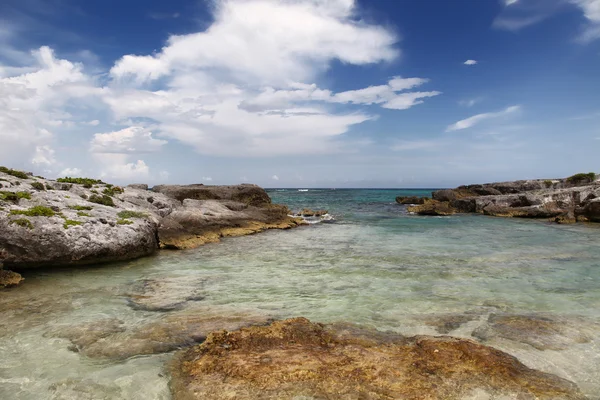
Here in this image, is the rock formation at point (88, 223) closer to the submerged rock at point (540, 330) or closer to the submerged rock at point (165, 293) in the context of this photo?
the submerged rock at point (165, 293)

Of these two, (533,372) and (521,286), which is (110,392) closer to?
(533,372)

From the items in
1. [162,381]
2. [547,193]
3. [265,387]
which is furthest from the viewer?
[547,193]

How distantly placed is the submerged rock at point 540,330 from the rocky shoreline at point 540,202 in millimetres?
32883

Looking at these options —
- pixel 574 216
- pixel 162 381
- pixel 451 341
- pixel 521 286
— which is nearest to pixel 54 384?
pixel 162 381

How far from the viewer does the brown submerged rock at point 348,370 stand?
5449 millimetres

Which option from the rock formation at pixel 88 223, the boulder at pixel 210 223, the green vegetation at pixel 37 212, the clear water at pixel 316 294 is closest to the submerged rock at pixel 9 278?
the clear water at pixel 316 294

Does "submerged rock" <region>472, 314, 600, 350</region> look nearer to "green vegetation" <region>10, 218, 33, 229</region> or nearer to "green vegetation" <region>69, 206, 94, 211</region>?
"green vegetation" <region>10, 218, 33, 229</region>

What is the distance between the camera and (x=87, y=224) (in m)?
16.4

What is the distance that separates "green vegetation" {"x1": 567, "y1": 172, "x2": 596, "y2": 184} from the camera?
1937 inches

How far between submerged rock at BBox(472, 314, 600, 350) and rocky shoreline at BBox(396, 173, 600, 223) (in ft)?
108

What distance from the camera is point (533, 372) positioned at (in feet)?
20.4

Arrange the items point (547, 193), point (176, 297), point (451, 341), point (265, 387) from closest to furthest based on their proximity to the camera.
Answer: point (265, 387) → point (451, 341) → point (176, 297) → point (547, 193)

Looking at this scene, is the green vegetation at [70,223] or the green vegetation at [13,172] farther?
the green vegetation at [13,172]

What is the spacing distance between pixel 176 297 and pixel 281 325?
503 cm
